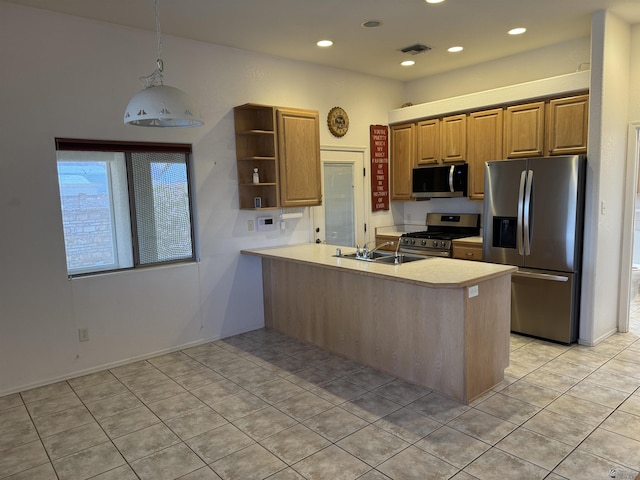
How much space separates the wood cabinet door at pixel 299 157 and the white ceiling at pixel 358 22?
0.69 meters

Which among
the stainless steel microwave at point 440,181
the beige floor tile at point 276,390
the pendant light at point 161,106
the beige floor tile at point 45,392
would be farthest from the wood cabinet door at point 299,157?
the beige floor tile at point 45,392

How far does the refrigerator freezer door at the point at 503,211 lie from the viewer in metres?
4.20

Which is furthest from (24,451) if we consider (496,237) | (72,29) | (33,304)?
(496,237)

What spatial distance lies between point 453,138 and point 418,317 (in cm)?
270

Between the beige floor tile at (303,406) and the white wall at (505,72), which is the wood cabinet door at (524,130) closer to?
the white wall at (505,72)

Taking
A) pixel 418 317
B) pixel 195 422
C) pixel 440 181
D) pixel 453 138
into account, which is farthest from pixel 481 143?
pixel 195 422

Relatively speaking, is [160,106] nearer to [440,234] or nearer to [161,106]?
[161,106]

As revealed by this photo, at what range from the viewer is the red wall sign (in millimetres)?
5691

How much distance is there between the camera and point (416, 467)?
2.36 m

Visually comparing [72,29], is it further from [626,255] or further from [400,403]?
[626,255]

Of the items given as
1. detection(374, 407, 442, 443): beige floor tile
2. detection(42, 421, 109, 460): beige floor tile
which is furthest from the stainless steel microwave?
detection(42, 421, 109, 460): beige floor tile

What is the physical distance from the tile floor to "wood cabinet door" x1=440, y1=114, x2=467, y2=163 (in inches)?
92.4

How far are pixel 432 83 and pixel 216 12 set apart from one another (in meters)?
3.18

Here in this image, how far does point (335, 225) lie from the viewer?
5426 millimetres
